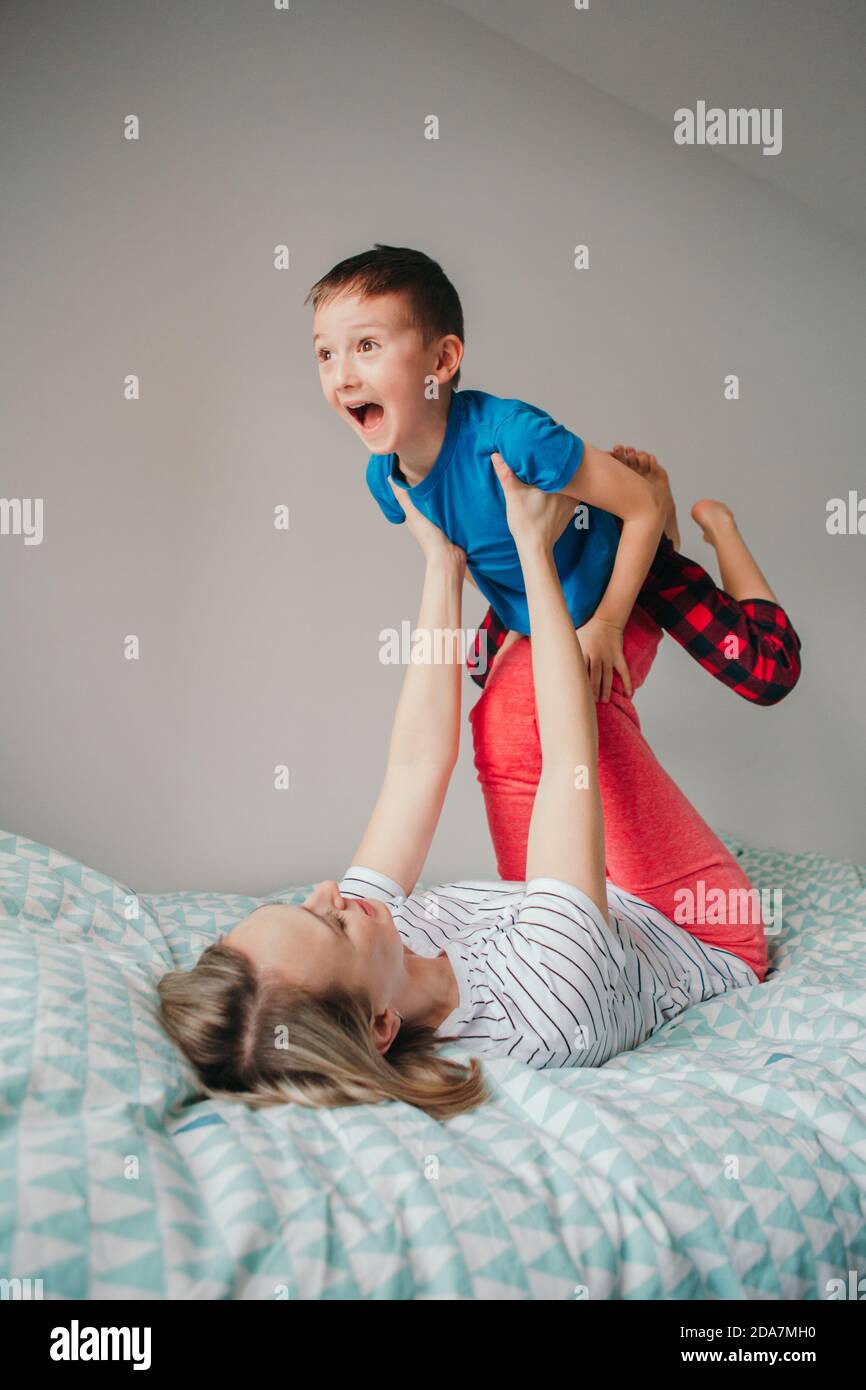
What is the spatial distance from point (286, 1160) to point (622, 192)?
223cm

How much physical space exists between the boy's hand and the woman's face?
517 millimetres

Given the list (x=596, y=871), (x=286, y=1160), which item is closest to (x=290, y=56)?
(x=596, y=871)

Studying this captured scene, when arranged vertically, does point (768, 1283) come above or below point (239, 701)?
below

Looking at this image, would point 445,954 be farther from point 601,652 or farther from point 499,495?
point 499,495

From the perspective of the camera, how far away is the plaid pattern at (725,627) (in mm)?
1511

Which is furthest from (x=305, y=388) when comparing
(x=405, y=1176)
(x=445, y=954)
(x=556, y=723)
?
(x=405, y=1176)

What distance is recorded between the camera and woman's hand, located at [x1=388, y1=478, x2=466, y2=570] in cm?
149

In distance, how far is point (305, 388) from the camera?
2098mm

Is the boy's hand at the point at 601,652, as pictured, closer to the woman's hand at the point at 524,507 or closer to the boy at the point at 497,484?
the boy at the point at 497,484

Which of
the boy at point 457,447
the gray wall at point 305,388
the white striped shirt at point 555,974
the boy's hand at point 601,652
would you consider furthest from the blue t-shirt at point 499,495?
the gray wall at point 305,388

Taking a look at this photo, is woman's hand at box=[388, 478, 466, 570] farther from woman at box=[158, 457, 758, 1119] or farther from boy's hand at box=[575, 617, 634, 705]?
boy's hand at box=[575, 617, 634, 705]

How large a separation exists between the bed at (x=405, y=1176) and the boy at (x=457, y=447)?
679 millimetres
